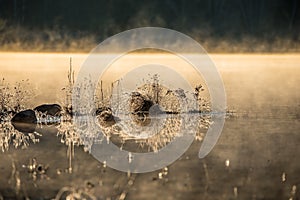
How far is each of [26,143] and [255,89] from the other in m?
10.8

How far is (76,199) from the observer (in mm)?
8953

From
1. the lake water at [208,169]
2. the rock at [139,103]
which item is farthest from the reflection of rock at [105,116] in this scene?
the lake water at [208,169]

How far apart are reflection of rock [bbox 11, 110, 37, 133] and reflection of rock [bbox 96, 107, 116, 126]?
1.25 meters

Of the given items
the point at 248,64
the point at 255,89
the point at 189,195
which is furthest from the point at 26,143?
the point at 248,64

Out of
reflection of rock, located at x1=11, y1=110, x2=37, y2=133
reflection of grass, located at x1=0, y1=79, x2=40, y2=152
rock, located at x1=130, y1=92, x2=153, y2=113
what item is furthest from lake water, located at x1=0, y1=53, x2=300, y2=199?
rock, located at x1=130, y1=92, x2=153, y2=113

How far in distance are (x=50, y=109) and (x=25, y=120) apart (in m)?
1.09

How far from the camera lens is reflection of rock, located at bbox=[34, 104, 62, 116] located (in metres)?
15.9

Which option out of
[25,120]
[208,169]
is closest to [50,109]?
[25,120]

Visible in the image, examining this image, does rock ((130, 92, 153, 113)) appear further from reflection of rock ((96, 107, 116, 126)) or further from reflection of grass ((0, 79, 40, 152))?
reflection of grass ((0, 79, 40, 152))

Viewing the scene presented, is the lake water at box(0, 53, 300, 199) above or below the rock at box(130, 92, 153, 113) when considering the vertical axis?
below

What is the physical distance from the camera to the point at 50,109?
52.9 feet

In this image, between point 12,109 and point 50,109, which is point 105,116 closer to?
point 50,109

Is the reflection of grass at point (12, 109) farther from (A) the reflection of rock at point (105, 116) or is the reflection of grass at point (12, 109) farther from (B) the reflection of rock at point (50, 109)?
(A) the reflection of rock at point (105, 116)

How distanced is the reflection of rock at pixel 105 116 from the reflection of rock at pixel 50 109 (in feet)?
2.59
